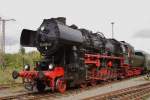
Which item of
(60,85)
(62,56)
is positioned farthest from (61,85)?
(62,56)

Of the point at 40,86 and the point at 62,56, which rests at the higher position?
the point at 62,56

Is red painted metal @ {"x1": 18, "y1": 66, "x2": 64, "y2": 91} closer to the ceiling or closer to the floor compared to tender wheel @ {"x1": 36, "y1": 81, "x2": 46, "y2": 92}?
closer to the ceiling

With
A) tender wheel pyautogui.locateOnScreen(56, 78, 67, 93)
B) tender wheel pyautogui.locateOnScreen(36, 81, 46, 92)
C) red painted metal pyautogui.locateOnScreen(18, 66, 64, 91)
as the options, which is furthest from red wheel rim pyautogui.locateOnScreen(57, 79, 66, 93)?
tender wheel pyautogui.locateOnScreen(36, 81, 46, 92)

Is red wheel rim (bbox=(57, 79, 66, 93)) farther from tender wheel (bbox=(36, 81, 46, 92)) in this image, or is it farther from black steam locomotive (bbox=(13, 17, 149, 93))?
tender wheel (bbox=(36, 81, 46, 92))

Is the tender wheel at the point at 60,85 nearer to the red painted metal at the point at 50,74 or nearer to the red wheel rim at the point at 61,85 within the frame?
the red wheel rim at the point at 61,85

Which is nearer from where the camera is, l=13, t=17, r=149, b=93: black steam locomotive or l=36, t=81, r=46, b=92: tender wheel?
l=13, t=17, r=149, b=93: black steam locomotive

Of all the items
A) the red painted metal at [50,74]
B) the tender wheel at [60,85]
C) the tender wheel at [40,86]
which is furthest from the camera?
the tender wheel at [40,86]

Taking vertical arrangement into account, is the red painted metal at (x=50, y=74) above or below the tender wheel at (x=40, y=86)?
above

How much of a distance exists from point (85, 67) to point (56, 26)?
3.45m

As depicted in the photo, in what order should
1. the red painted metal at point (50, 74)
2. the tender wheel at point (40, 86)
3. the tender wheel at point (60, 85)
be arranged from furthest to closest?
the tender wheel at point (40, 86)
the tender wheel at point (60, 85)
the red painted metal at point (50, 74)

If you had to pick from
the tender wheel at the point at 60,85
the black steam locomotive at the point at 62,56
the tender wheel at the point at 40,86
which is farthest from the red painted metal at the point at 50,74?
the tender wheel at the point at 40,86

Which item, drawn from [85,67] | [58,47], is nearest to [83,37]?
[85,67]

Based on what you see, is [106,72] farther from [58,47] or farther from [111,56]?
[58,47]

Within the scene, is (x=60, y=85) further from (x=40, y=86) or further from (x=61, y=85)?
(x=40, y=86)
